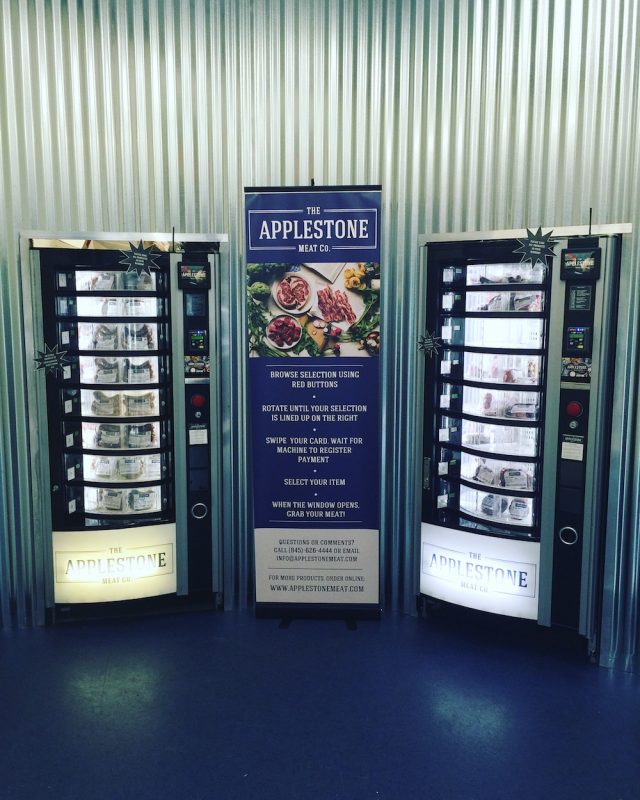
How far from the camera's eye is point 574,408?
11.7 ft

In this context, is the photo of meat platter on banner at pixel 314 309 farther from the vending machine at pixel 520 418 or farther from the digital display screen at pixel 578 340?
the digital display screen at pixel 578 340

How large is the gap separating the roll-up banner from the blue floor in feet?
1.15

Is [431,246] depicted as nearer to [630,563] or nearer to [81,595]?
[630,563]

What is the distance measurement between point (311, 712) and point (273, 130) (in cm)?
337

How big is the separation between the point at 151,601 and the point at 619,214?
3.61 metres

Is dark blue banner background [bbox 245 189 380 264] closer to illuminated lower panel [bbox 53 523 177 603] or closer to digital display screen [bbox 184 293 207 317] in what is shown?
digital display screen [bbox 184 293 207 317]

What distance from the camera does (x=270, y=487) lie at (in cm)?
412

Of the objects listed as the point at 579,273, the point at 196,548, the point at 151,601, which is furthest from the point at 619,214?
the point at 151,601

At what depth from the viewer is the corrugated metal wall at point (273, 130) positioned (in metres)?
4.10

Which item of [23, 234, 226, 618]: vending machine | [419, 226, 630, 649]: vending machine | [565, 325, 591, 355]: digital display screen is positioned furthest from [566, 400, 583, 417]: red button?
[23, 234, 226, 618]: vending machine

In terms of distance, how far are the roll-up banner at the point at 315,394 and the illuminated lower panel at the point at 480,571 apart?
0.34 metres

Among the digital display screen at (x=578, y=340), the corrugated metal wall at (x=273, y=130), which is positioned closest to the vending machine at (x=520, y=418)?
the digital display screen at (x=578, y=340)

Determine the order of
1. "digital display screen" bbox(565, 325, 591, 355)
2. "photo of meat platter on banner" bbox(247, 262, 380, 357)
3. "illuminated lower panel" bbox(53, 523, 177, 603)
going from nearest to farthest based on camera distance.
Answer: "digital display screen" bbox(565, 325, 591, 355), "photo of meat platter on banner" bbox(247, 262, 380, 357), "illuminated lower panel" bbox(53, 523, 177, 603)

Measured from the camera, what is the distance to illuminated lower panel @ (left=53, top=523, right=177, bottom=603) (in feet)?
13.4
